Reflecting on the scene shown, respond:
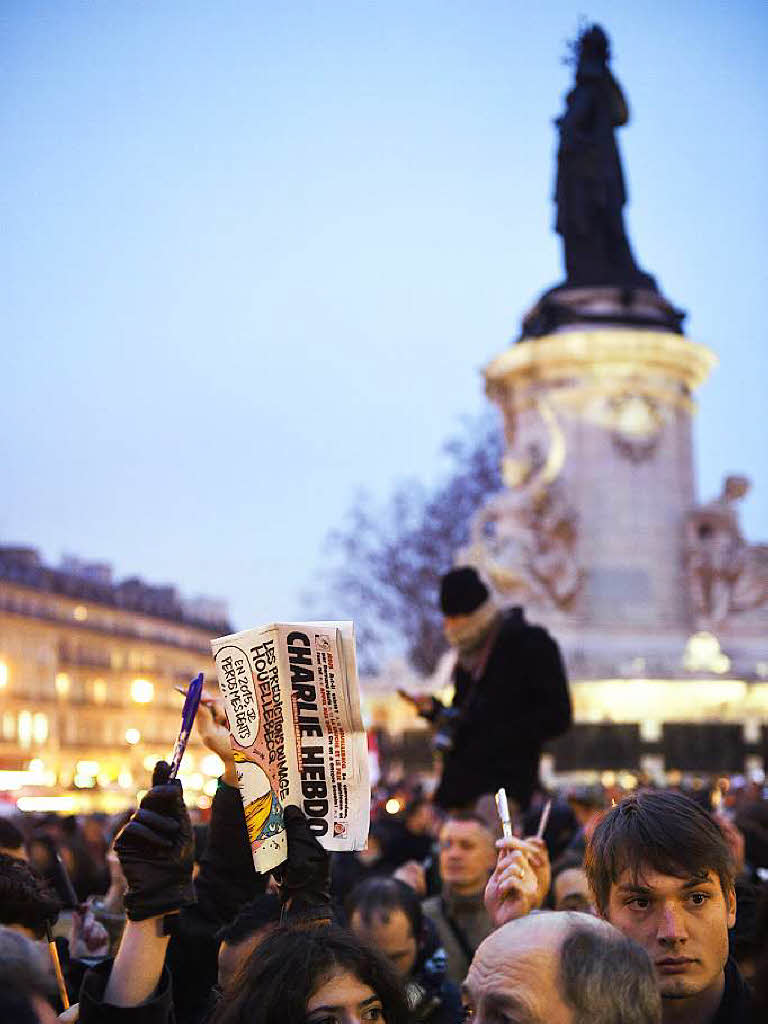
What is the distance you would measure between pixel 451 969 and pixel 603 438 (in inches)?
979

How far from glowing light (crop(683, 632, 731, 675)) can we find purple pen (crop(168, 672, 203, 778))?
26.6 metres

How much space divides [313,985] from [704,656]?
2774cm

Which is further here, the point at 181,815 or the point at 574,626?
the point at 574,626

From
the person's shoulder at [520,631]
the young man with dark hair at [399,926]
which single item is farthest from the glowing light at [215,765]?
the person's shoulder at [520,631]

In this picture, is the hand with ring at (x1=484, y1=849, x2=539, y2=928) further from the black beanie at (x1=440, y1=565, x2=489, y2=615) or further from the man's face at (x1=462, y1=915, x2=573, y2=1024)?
the black beanie at (x1=440, y1=565, x2=489, y2=615)

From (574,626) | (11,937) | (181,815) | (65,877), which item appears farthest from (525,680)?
(574,626)

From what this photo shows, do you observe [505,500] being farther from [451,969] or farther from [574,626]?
[451,969]

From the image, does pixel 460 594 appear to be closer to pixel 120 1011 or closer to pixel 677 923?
pixel 677 923

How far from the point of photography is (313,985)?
3.15 meters

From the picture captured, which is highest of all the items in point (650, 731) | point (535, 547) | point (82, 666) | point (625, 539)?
point (82, 666)

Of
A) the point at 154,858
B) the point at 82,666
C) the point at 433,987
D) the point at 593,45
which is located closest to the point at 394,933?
the point at 433,987

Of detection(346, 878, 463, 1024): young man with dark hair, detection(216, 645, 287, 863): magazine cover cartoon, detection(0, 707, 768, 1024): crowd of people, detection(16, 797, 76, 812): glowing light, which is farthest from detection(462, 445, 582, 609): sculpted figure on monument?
detection(216, 645, 287, 863): magazine cover cartoon

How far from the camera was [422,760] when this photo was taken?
31.7 meters

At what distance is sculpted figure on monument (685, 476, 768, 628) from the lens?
102 feet
